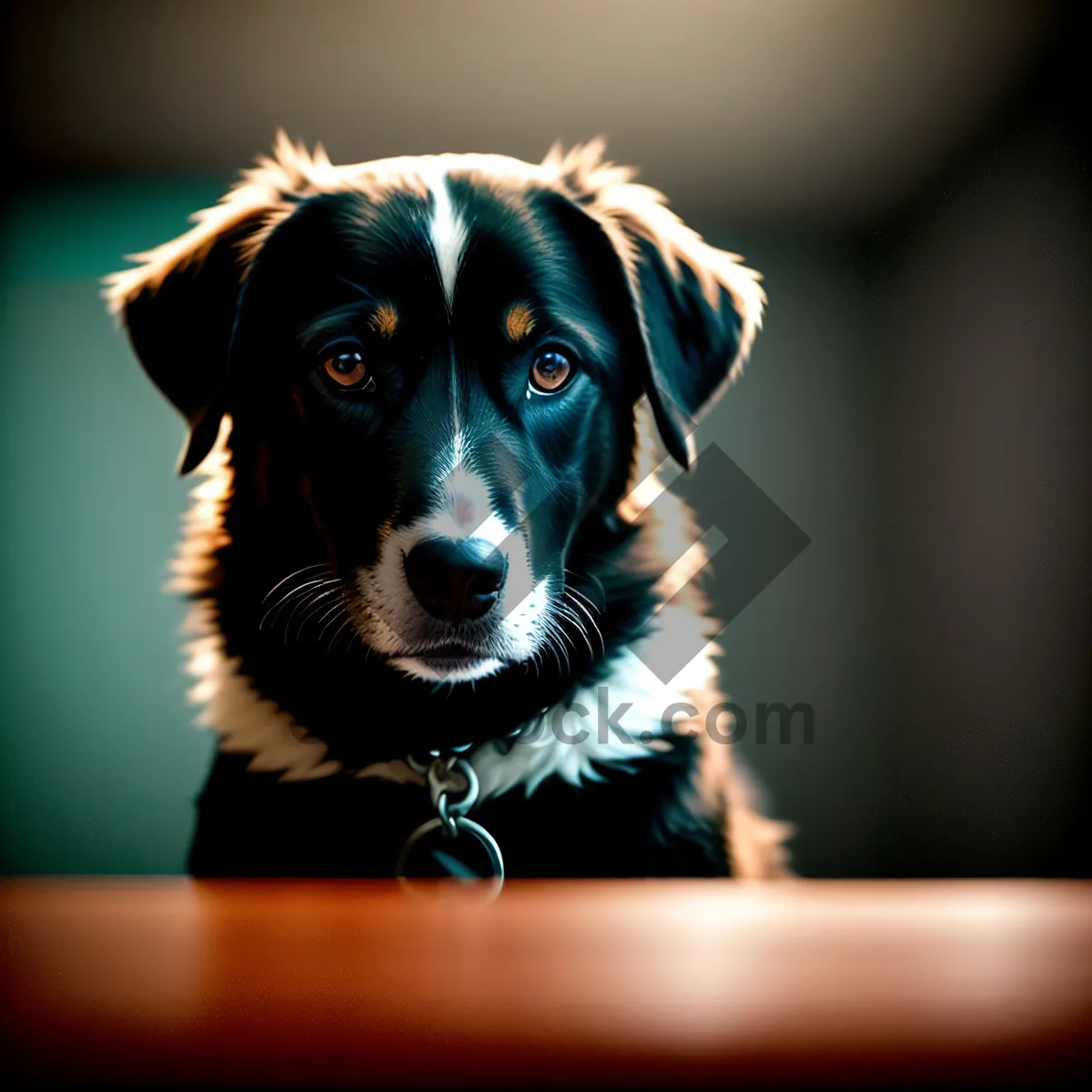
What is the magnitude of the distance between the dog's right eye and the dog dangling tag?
0.55 metres

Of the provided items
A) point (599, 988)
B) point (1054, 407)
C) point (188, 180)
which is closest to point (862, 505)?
point (1054, 407)

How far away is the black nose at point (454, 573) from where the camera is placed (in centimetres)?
111

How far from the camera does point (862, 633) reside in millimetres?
1364

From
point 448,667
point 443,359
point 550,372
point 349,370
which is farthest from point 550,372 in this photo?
point 448,667

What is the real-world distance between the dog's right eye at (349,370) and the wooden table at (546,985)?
2.19ft

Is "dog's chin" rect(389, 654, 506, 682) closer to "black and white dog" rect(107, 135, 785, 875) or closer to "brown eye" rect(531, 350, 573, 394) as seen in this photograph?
"black and white dog" rect(107, 135, 785, 875)

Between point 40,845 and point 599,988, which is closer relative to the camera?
point 599,988

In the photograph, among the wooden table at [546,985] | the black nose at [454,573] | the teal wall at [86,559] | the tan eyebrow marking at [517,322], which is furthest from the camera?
the teal wall at [86,559]

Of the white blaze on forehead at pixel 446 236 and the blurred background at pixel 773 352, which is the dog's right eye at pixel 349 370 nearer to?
the white blaze on forehead at pixel 446 236

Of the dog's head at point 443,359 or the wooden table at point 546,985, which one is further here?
the dog's head at point 443,359

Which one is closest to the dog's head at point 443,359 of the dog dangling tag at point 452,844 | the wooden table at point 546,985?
the dog dangling tag at point 452,844

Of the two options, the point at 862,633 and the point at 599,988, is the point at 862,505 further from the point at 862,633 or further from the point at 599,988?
the point at 599,988

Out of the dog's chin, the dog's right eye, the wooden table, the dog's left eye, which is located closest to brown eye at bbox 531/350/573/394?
the dog's left eye

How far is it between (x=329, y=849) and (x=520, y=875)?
0.28 m
